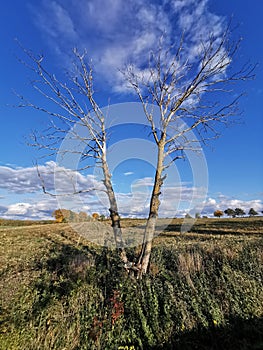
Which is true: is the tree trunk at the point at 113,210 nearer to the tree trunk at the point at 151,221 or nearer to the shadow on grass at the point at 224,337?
the tree trunk at the point at 151,221

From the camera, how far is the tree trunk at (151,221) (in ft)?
28.2

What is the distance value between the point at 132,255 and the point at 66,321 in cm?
631

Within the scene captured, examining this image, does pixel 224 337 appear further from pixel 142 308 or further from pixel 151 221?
pixel 151 221

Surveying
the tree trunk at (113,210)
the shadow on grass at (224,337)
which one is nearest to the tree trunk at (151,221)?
the tree trunk at (113,210)

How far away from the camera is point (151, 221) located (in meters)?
8.91

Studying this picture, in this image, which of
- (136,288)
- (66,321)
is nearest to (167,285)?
(136,288)

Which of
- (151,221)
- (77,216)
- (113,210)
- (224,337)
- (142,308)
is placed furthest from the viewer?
(77,216)

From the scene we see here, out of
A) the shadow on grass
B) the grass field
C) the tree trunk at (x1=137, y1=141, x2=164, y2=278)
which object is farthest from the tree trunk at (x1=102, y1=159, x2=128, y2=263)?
the shadow on grass

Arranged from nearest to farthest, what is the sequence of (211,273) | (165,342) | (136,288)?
1. (165,342)
2. (136,288)
3. (211,273)

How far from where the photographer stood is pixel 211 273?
797cm

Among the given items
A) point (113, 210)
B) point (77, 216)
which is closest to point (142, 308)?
point (113, 210)

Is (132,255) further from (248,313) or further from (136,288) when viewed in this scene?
(248,313)

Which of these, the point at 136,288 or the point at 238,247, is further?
the point at 238,247

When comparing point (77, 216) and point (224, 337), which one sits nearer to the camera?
point (224, 337)
